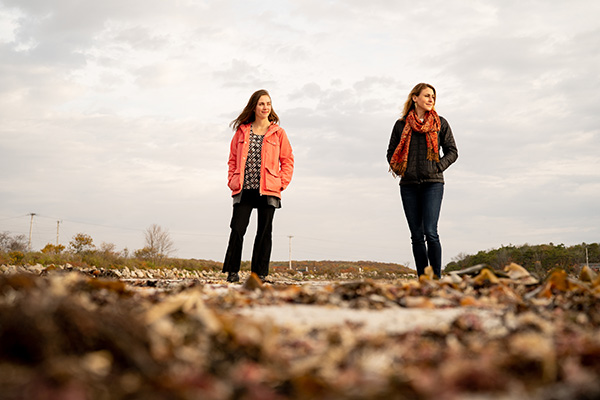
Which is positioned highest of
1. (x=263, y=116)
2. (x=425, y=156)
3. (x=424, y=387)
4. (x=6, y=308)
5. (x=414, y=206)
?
(x=263, y=116)

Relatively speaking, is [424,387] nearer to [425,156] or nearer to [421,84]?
[425,156]

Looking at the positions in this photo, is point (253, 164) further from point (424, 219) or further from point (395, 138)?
point (424, 219)

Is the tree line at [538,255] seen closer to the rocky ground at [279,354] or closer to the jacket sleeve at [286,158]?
the jacket sleeve at [286,158]

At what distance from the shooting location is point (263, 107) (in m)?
8.47

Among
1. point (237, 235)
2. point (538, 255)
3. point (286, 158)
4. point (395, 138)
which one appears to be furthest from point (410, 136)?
point (538, 255)

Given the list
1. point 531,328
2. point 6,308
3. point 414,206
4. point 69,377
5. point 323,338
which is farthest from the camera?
point 414,206

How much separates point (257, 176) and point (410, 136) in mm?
2293

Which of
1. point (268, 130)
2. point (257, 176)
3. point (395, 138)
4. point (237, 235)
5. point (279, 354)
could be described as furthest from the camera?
point (268, 130)

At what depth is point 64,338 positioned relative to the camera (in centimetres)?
198

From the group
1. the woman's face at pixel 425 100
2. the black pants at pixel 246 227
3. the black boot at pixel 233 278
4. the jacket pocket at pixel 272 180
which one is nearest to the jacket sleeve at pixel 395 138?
the woman's face at pixel 425 100

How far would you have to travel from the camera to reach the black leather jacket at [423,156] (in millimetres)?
7445

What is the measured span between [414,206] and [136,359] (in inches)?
237

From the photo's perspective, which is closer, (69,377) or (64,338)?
(69,377)

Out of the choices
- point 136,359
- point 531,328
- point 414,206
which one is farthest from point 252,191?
point 136,359
